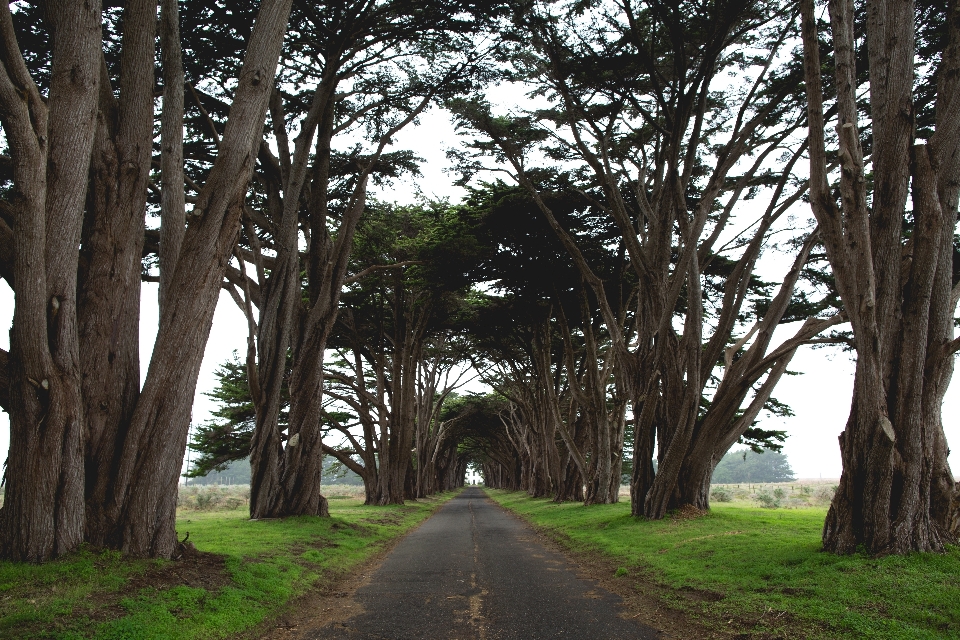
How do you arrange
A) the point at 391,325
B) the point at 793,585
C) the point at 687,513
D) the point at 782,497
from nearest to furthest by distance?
the point at 793,585, the point at 687,513, the point at 391,325, the point at 782,497

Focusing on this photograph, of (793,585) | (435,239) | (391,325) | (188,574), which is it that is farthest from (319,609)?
(391,325)

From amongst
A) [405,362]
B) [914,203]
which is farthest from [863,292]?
[405,362]

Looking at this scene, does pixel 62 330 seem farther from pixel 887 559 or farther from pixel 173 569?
pixel 887 559

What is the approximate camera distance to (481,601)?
689 cm

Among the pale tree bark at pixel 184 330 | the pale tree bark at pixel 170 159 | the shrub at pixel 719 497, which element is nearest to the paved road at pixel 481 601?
the pale tree bark at pixel 184 330

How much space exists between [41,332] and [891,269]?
8.58 metres

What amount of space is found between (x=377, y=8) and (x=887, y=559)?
1101 cm

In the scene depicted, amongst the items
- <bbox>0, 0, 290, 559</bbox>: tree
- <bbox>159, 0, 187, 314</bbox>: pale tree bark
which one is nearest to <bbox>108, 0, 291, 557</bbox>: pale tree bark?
<bbox>0, 0, 290, 559</bbox>: tree

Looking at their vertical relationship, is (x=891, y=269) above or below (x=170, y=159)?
below

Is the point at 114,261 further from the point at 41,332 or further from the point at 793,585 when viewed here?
the point at 793,585

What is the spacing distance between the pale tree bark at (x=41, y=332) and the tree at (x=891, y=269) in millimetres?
7703

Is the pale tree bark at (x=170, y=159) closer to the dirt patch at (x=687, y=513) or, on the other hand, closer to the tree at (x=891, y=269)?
the tree at (x=891, y=269)

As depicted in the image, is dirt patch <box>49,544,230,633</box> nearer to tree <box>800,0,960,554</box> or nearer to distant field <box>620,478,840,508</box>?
tree <box>800,0,960,554</box>

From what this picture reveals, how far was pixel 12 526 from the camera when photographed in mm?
5582
